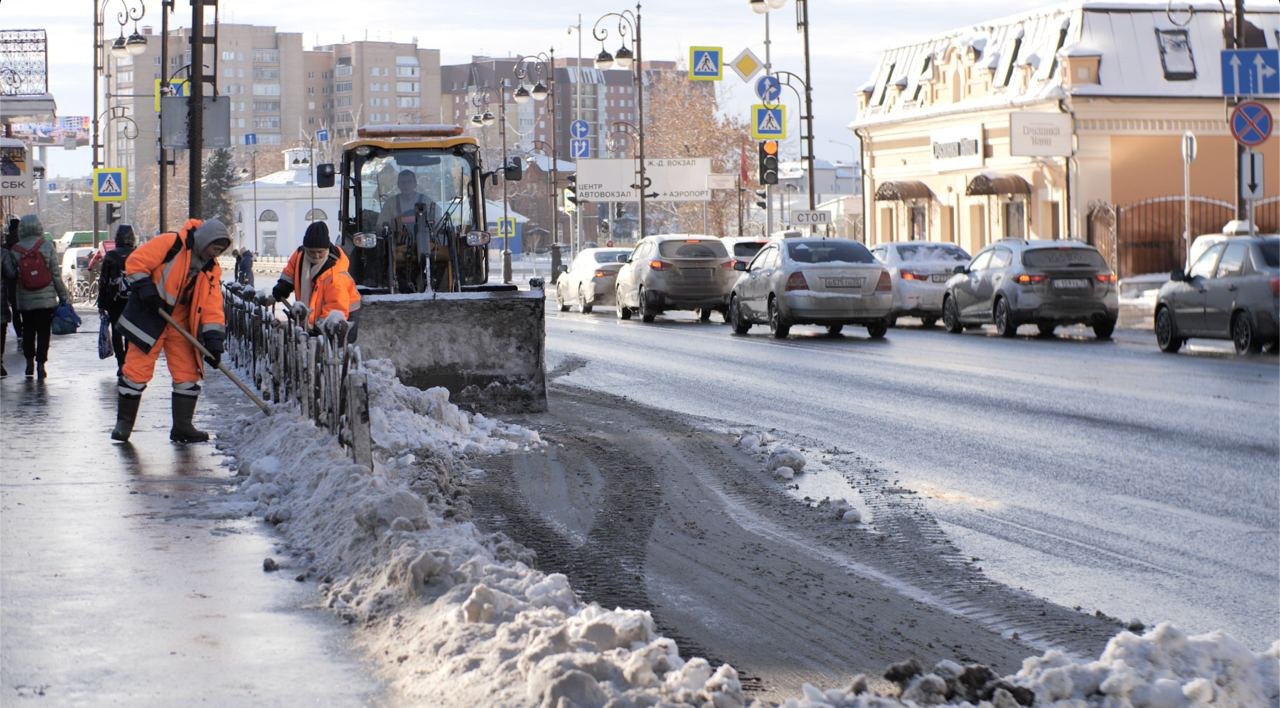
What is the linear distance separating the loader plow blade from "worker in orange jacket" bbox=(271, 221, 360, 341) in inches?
53.2

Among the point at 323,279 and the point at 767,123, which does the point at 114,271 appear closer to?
the point at 323,279

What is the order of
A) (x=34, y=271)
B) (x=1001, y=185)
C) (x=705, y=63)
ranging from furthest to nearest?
(x=1001, y=185) < (x=705, y=63) < (x=34, y=271)

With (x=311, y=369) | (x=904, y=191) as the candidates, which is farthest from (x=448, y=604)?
(x=904, y=191)

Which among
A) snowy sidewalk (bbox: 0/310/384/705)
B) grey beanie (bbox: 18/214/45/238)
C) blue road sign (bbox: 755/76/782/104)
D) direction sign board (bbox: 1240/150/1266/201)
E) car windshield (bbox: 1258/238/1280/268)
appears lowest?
snowy sidewalk (bbox: 0/310/384/705)

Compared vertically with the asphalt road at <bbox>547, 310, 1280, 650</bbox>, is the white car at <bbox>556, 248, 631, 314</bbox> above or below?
above

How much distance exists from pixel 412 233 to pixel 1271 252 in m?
10.4

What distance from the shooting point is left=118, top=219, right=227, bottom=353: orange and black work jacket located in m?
12.1

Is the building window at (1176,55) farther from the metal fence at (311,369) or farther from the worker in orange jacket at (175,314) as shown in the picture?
the worker in orange jacket at (175,314)

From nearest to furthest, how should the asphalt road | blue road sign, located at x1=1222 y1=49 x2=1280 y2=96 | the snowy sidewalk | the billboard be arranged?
the snowy sidewalk < the asphalt road < blue road sign, located at x1=1222 y1=49 x2=1280 y2=96 < the billboard

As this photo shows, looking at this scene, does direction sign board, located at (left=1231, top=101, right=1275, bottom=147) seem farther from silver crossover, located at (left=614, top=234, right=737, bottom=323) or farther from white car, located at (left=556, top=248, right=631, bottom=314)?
white car, located at (left=556, top=248, right=631, bottom=314)

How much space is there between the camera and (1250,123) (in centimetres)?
2555

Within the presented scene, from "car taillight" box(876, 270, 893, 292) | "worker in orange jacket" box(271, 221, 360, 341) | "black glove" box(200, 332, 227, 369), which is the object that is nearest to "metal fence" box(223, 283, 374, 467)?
"worker in orange jacket" box(271, 221, 360, 341)

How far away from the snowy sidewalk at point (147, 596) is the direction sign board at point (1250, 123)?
18031 millimetres

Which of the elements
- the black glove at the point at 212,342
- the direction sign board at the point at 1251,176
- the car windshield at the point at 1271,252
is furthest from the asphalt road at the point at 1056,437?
the black glove at the point at 212,342
